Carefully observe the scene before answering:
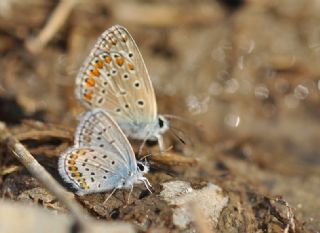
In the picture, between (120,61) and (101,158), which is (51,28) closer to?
(120,61)

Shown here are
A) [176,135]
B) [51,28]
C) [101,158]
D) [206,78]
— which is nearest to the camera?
[101,158]

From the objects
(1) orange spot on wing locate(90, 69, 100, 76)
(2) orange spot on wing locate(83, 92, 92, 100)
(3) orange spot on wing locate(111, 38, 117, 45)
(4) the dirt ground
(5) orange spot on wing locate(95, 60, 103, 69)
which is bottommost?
(4) the dirt ground

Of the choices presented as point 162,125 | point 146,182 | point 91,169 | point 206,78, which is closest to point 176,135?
point 162,125

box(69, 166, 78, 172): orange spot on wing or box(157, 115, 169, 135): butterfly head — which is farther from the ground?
box(69, 166, 78, 172): orange spot on wing

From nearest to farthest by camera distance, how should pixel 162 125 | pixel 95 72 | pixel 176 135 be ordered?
pixel 95 72
pixel 162 125
pixel 176 135

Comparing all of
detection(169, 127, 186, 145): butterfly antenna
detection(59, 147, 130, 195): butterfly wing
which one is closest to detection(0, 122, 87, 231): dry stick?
detection(59, 147, 130, 195): butterfly wing

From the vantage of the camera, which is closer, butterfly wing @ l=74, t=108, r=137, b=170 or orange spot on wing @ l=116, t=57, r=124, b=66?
butterfly wing @ l=74, t=108, r=137, b=170

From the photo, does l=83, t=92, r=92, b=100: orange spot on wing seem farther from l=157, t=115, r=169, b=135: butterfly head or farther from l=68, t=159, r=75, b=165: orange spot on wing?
l=68, t=159, r=75, b=165: orange spot on wing

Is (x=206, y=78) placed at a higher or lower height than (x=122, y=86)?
lower

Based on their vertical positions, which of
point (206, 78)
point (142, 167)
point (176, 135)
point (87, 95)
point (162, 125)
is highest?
point (87, 95)
